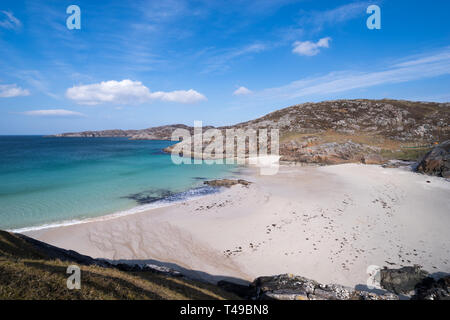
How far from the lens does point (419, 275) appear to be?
28.1 feet

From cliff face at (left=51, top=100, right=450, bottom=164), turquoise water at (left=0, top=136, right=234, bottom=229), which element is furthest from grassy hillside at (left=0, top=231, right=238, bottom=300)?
cliff face at (left=51, top=100, right=450, bottom=164)

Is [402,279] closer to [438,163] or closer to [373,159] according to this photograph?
[438,163]

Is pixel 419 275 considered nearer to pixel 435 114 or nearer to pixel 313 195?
pixel 313 195

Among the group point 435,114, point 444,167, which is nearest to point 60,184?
point 444,167

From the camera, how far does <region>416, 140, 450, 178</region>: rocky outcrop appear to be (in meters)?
25.8

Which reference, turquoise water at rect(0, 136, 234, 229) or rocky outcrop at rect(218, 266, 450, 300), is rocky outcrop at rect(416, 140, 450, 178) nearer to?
rocky outcrop at rect(218, 266, 450, 300)

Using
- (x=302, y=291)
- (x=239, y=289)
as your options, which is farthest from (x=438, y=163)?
(x=239, y=289)

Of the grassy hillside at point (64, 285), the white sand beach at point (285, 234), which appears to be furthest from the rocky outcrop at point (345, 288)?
the grassy hillside at point (64, 285)

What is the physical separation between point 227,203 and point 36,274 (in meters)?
15.8
